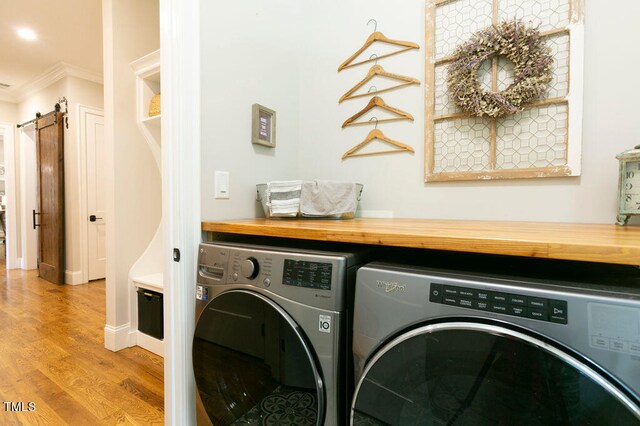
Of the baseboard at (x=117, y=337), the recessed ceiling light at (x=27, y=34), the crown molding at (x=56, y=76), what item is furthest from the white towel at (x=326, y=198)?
the crown molding at (x=56, y=76)

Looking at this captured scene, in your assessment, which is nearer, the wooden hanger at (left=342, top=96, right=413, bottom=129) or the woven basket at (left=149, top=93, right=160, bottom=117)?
the wooden hanger at (left=342, top=96, right=413, bottom=129)

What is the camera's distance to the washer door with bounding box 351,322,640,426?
53 centimetres

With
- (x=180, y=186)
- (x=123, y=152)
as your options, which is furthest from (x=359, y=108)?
(x=123, y=152)

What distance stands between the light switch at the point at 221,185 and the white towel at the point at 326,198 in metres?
0.34

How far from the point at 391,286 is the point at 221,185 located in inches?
34.6

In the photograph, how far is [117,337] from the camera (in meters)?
2.14

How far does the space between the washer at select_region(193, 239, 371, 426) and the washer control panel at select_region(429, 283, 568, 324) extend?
0.26m

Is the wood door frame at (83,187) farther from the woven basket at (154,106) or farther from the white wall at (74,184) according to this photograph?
the woven basket at (154,106)

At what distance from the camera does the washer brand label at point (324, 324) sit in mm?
816

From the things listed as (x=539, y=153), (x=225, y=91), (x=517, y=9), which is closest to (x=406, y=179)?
(x=539, y=153)

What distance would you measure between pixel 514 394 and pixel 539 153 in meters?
1.04

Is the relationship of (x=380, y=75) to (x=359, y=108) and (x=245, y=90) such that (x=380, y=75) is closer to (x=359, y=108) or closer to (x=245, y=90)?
(x=359, y=108)

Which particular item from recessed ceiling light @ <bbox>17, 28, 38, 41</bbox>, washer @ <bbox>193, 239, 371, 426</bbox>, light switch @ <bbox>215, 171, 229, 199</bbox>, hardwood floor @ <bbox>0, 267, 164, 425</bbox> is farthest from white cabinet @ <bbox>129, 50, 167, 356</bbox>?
recessed ceiling light @ <bbox>17, 28, 38, 41</bbox>

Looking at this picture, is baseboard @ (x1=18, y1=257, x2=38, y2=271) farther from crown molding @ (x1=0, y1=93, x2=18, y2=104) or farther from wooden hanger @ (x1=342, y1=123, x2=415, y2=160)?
wooden hanger @ (x1=342, y1=123, x2=415, y2=160)
